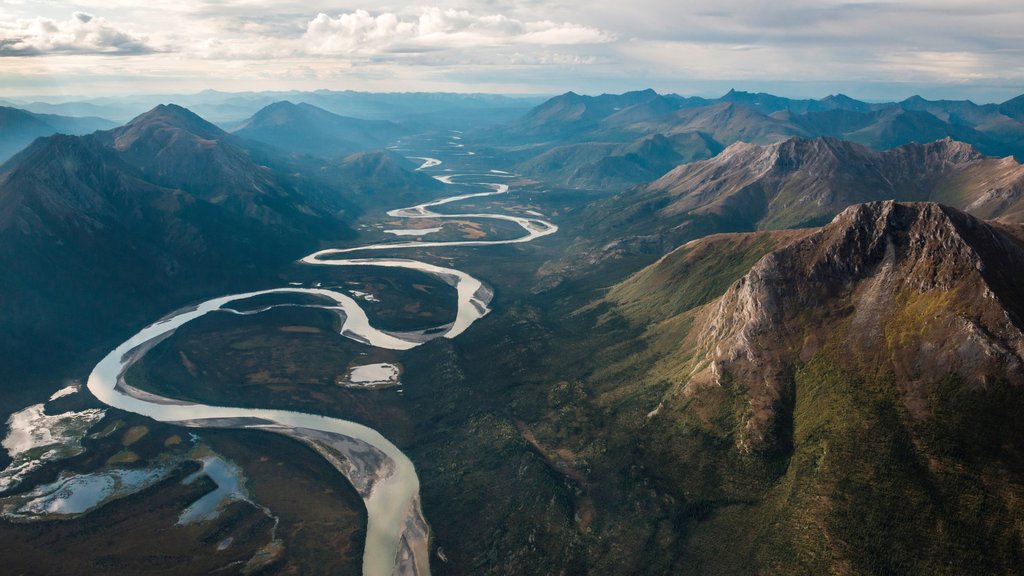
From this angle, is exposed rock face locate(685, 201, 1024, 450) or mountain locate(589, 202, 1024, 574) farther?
exposed rock face locate(685, 201, 1024, 450)

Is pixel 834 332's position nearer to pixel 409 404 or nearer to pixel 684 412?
pixel 684 412

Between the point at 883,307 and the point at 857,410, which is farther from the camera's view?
the point at 883,307

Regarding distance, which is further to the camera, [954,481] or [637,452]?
[637,452]

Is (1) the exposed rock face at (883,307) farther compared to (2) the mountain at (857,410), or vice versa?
(1) the exposed rock face at (883,307)

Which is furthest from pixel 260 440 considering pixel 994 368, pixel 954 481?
pixel 994 368

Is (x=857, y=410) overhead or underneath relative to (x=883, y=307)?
underneath
